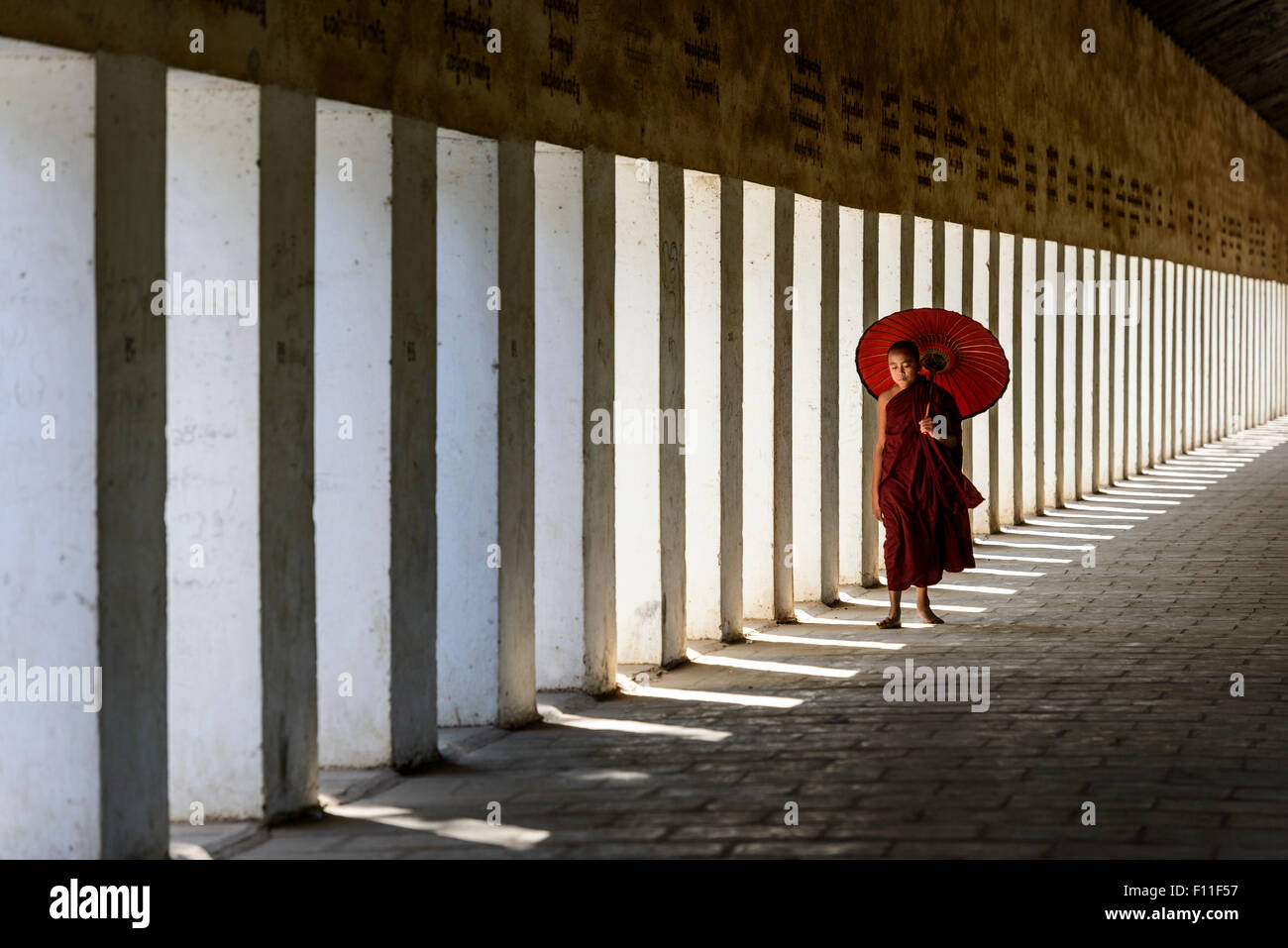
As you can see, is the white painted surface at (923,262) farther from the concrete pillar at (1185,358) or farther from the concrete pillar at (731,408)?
the concrete pillar at (1185,358)

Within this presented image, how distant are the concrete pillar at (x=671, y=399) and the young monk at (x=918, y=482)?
5.83 ft

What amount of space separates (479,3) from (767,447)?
5.14 metres

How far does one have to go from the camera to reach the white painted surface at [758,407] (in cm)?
1355

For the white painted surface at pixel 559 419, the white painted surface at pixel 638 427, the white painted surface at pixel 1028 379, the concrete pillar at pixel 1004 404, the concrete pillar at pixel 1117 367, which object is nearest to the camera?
the white painted surface at pixel 559 419

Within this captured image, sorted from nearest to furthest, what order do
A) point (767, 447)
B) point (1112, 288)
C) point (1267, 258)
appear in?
point (767, 447) → point (1112, 288) → point (1267, 258)

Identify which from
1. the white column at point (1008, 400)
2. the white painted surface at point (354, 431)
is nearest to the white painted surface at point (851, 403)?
the white column at point (1008, 400)

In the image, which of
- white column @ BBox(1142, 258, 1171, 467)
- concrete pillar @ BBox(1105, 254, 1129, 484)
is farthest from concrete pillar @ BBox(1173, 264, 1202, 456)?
concrete pillar @ BBox(1105, 254, 1129, 484)

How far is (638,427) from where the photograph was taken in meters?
11.6

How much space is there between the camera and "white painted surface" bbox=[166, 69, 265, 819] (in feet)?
24.4

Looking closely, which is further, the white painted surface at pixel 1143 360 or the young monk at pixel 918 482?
the white painted surface at pixel 1143 360

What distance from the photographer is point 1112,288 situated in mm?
25875

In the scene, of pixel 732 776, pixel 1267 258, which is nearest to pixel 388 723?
pixel 732 776

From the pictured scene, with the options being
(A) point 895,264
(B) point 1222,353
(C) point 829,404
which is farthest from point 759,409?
(B) point 1222,353

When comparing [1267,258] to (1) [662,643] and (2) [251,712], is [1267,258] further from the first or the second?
(2) [251,712]
